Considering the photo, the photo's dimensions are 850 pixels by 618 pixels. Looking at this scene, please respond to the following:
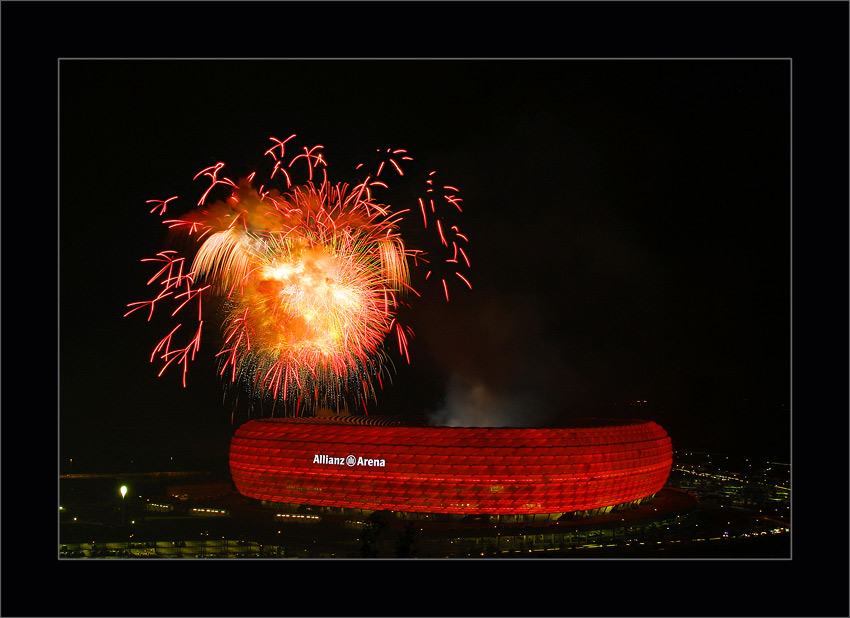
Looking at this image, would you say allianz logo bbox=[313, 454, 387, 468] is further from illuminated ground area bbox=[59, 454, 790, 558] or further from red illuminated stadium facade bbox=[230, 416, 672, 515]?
illuminated ground area bbox=[59, 454, 790, 558]

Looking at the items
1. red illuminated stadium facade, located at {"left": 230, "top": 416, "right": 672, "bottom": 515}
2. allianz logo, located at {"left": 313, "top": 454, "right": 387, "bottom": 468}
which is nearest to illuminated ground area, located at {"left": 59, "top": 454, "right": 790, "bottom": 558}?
red illuminated stadium facade, located at {"left": 230, "top": 416, "right": 672, "bottom": 515}

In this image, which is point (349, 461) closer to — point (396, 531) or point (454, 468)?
point (396, 531)

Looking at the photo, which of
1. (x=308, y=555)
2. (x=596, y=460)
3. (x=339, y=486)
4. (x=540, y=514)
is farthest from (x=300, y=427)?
(x=596, y=460)

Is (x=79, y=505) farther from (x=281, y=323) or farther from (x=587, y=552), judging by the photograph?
(x=587, y=552)

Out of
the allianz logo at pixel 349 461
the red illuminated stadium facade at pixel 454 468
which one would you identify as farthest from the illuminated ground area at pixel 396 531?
the allianz logo at pixel 349 461

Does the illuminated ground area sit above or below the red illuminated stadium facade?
below

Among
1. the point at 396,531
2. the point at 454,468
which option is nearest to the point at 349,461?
the point at 396,531
